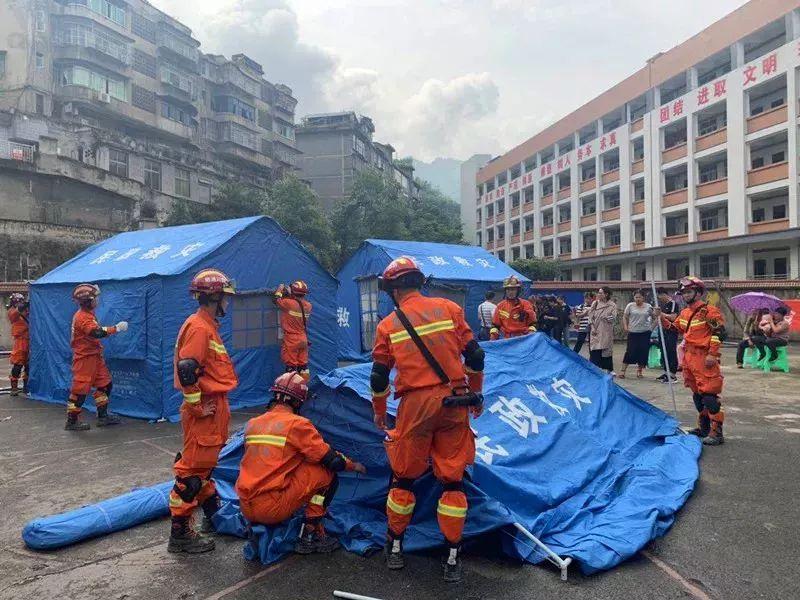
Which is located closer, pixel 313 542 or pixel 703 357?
pixel 313 542

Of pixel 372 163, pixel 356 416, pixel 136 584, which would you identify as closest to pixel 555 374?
pixel 356 416

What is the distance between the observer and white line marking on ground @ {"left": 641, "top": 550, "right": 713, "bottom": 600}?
118 inches

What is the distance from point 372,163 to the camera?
51562mm

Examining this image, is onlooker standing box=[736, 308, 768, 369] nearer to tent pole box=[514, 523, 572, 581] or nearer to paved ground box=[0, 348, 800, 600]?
paved ground box=[0, 348, 800, 600]

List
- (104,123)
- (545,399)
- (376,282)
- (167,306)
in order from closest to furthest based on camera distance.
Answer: (545,399)
(167,306)
(376,282)
(104,123)

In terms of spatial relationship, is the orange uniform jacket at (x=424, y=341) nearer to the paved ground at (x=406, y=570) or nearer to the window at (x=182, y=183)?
the paved ground at (x=406, y=570)

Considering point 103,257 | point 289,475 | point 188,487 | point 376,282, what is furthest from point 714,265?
point 188,487

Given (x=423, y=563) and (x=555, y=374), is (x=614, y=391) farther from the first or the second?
(x=423, y=563)

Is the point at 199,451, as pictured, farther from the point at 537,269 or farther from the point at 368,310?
the point at 537,269

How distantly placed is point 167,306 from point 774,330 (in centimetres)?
1154

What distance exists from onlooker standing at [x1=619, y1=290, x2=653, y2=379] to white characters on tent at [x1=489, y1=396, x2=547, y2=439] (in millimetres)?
6263

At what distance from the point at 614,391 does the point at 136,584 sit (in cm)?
489

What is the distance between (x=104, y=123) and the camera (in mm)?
32719

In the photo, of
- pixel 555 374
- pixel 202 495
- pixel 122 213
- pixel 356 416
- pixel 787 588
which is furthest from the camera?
pixel 122 213
